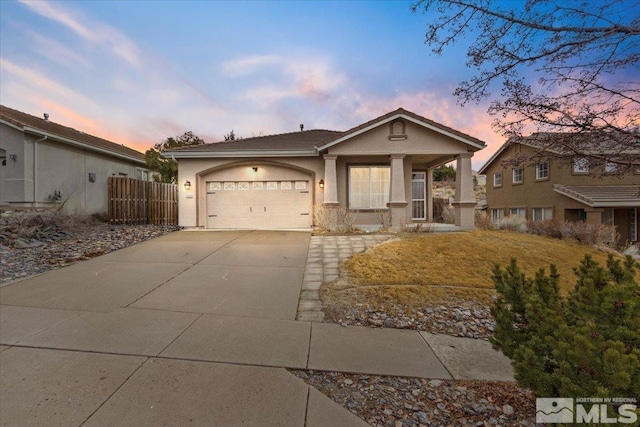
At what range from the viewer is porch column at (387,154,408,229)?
10.9 metres

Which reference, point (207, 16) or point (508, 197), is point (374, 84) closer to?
point (207, 16)

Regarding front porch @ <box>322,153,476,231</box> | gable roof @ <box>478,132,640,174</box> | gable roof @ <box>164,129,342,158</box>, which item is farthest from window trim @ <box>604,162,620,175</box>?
gable roof @ <box>164,129,342,158</box>

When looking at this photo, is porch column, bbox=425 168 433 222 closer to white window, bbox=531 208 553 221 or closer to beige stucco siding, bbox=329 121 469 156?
beige stucco siding, bbox=329 121 469 156

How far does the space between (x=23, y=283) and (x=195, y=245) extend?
3.90 metres

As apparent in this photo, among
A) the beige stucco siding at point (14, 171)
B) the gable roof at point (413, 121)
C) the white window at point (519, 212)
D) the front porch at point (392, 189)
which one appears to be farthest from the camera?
the white window at point (519, 212)

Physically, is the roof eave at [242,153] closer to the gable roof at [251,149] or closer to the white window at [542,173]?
the gable roof at [251,149]

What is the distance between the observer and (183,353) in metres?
3.20

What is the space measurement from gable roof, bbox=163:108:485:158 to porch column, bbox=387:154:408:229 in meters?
1.58

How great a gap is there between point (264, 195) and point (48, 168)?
896 centimetres

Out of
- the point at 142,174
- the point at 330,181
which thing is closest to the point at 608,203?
the point at 330,181

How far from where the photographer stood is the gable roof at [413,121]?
10906 millimetres

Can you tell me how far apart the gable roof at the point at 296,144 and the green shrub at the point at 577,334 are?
9.32 metres

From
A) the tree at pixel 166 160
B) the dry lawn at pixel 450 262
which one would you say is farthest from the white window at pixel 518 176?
the tree at pixel 166 160

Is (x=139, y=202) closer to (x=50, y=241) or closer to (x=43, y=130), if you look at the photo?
(x=43, y=130)
